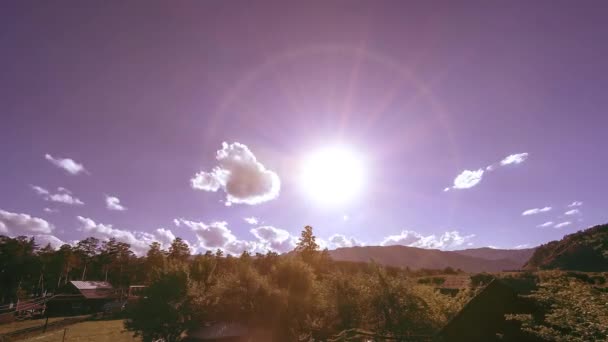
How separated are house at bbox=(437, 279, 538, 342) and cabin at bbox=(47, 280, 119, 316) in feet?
259

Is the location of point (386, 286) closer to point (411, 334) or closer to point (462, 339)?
point (411, 334)

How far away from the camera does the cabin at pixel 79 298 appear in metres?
65.1

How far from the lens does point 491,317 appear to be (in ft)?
50.5

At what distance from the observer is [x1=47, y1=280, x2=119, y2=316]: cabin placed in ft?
214

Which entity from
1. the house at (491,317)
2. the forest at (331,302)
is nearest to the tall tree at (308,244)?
the forest at (331,302)

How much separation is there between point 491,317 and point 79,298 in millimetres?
83684

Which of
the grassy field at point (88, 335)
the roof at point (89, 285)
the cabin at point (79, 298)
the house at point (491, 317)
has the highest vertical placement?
the house at point (491, 317)

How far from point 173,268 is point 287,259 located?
22162mm

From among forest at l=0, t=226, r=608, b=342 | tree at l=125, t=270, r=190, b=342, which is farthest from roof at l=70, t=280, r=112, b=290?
tree at l=125, t=270, r=190, b=342

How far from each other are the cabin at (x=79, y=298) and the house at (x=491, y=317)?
79.1m

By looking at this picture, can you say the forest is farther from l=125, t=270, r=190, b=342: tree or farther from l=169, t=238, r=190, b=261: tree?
l=169, t=238, r=190, b=261: tree

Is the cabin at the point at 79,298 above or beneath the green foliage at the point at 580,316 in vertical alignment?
beneath

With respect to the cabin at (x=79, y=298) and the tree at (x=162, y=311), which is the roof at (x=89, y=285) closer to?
the cabin at (x=79, y=298)

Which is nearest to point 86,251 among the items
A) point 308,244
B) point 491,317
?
point 308,244
